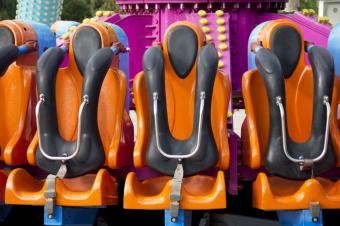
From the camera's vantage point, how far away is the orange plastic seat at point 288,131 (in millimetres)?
2695

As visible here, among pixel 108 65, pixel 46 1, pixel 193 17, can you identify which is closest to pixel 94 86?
pixel 108 65

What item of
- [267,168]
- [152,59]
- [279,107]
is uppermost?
[152,59]

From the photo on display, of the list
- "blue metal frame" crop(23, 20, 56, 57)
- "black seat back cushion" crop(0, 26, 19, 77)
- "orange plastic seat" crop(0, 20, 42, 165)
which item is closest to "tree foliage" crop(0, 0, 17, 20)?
"blue metal frame" crop(23, 20, 56, 57)

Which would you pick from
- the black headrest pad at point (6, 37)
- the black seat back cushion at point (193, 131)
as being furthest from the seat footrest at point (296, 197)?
the black headrest pad at point (6, 37)

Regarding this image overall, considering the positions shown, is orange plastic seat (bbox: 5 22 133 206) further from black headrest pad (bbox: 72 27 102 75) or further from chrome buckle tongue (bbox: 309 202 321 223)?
chrome buckle tongue (bbox: 309 202 321 223)

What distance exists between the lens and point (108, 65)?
2785 mm

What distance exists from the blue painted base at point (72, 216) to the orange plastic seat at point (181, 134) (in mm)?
273

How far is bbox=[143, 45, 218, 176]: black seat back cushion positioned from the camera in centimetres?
270

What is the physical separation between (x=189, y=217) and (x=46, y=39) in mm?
1178

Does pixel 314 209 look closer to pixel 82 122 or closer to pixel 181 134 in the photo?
pixel 181 134

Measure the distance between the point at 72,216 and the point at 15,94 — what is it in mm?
591

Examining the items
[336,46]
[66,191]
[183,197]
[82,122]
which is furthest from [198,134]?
[336,46]

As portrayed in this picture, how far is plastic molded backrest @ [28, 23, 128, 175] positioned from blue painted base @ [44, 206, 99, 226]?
0.27 m

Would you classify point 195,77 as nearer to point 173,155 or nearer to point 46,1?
point 173,155
